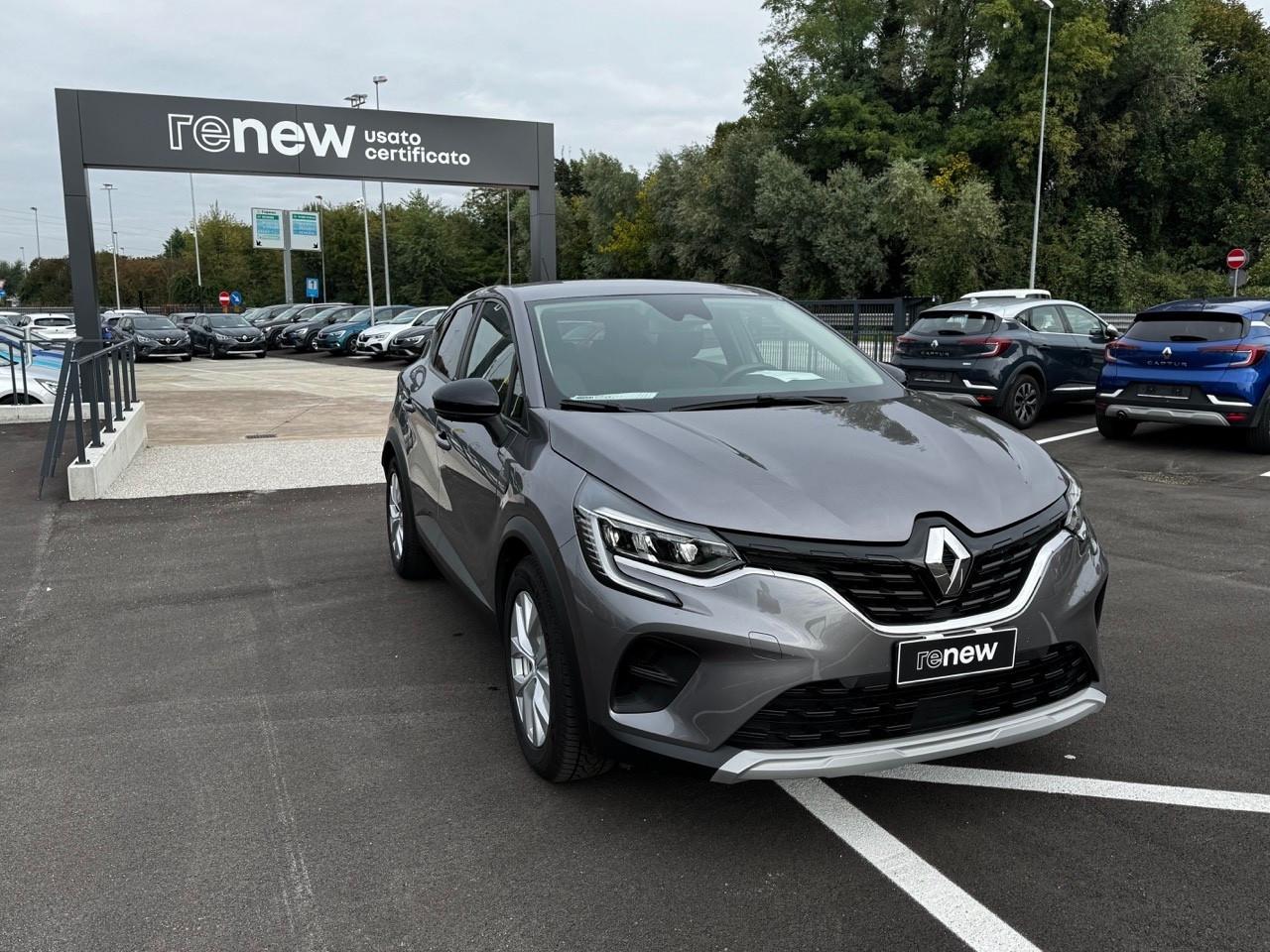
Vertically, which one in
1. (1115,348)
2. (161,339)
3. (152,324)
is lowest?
(161,339)

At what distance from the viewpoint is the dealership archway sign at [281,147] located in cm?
1291

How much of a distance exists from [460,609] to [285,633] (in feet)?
2.82

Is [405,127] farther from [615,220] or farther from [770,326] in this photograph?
[615,220]

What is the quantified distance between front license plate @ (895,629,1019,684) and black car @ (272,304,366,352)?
3444cm

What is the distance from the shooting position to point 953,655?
9.46ft

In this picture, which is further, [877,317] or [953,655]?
[877,317]

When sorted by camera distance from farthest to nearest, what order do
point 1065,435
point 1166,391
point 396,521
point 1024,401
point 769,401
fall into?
point 1024,401 → point 1065,435 → point 1166,391 → point 396,521 → point 769,401

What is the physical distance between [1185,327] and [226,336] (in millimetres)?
30106

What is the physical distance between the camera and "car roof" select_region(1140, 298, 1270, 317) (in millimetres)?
10406

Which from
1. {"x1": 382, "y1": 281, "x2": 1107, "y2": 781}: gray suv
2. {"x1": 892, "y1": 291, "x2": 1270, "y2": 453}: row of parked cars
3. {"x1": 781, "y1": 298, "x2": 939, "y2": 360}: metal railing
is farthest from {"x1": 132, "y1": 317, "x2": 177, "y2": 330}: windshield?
{"x1": 382, "y1": 281, "x2": 1107, "y2": 781}: gray suv

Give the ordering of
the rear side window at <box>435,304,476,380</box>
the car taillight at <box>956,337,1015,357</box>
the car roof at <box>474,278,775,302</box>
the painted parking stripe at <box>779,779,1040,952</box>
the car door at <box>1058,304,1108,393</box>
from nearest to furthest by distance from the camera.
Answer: the painted parking stripe at <box>779,779,1040,952</box> → the car roof at <box>474,278,775,302</box> → the rear side window at <box>435,304,476,380</box> → the car taillight at <box>956,337,1015,357</box> → the car door at <box>1058,304,1108,393</box>

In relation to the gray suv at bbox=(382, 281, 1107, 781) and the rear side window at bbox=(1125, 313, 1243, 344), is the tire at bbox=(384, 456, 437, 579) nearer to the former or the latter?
the gray suv at bbox=(382, 281, 1107, 781)

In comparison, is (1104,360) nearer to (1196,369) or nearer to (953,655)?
(1196,369)

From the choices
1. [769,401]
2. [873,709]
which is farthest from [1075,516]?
[769,401]
